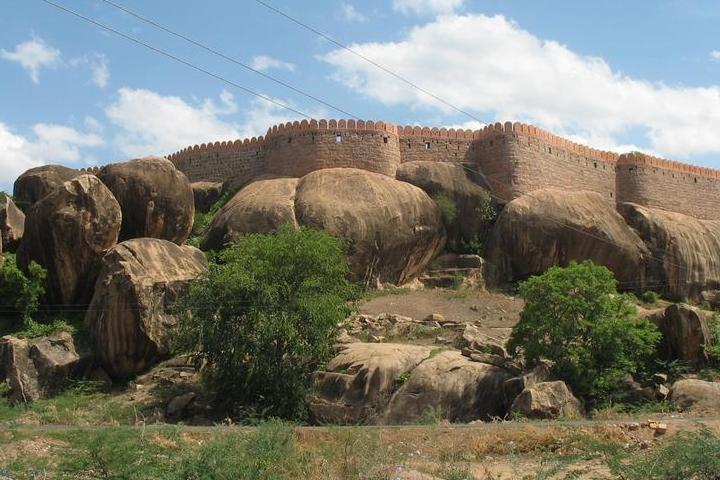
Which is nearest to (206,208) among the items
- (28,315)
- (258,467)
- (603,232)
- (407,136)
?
(407,136)

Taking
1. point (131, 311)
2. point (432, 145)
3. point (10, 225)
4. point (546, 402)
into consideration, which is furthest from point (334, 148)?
point (546, 402)

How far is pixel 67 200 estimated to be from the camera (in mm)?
25016

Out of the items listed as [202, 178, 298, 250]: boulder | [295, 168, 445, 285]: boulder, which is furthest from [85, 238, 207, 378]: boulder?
[295, 168, 445, 285]: boulder

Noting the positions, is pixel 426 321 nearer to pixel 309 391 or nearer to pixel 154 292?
pixel 309 391

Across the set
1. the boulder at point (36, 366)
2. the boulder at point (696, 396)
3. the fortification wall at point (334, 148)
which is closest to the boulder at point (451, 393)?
the boulder at point (696, 396)

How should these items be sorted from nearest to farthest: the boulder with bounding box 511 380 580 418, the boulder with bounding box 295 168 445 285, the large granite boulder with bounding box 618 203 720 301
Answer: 1. the boulder with bounding box 511 380 580 418
2. the boulder with bounding box 295 168 445 285
3. the large granite boulder with bounding box 618 203 720 301

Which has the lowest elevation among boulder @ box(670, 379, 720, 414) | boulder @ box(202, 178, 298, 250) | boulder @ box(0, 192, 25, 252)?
boulder @ box(670, 379, 720, 414)

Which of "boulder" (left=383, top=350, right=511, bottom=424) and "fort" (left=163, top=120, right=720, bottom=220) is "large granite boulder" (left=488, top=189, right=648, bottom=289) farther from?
"boulder" (left=383, top=350, right=511, bottom=424)

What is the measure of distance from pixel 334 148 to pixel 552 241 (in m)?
8.86

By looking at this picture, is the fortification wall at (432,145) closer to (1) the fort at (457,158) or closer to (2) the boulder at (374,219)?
(1) the fort at (457,158)

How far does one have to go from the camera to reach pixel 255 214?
29.0 m

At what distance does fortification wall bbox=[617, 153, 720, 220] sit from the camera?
36.2m

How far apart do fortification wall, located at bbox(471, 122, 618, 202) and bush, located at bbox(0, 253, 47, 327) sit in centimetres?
1708

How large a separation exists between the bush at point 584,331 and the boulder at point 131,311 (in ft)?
29.5
